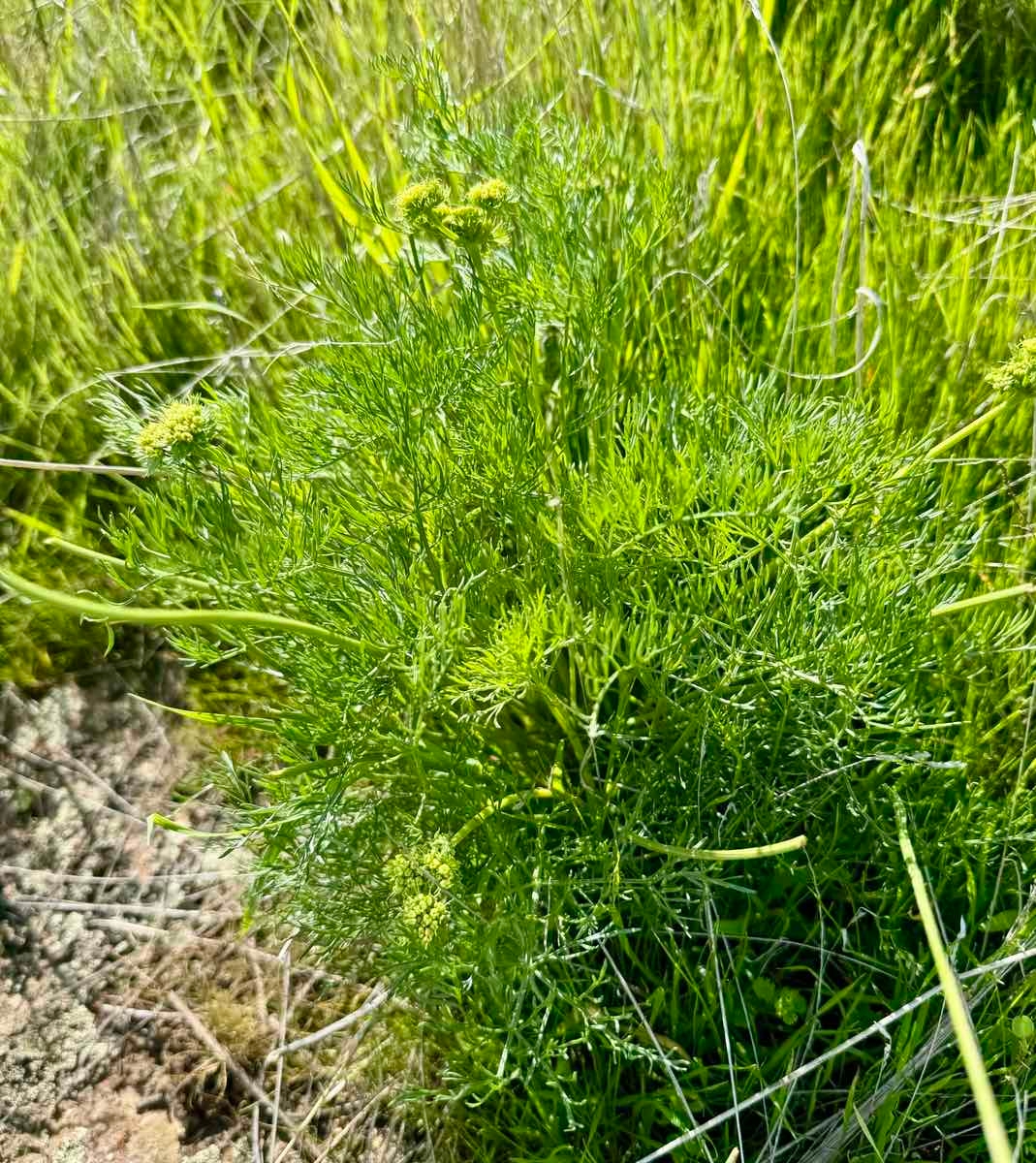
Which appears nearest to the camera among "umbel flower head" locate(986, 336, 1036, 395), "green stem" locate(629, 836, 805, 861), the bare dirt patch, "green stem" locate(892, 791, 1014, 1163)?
"green stem" locate(892, 791, 1014, 1163)

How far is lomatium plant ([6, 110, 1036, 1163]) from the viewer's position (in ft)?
3.54

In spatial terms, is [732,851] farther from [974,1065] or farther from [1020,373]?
[1020,373]

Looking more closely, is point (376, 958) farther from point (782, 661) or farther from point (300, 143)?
point (300, 143)

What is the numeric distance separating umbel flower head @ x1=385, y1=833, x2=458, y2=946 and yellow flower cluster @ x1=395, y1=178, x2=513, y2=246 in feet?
1.88

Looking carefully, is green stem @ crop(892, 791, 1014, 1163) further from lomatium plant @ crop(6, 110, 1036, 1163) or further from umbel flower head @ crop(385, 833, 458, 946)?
umbel flower head @ crop(385, 833, 458, 946)

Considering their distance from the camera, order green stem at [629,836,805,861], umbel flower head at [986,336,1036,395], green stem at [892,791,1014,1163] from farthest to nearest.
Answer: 1. umbel flower head at [986,336,1036,395]
2. green stem at [629,836,805,861]
3. green stem at [892,791,1014,1163]

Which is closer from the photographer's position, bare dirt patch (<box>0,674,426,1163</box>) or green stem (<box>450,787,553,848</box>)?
green stem (<box>450,787,553,848</box>)

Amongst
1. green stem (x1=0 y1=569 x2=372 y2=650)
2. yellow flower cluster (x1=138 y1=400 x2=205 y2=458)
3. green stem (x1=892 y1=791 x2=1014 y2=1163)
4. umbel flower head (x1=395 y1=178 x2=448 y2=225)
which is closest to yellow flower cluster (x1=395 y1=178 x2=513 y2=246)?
umbel flower head (x1=395 y1=178 x2=448 y2=225)

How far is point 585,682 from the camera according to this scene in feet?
3.70

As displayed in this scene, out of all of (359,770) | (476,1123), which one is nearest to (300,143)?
(359,770)

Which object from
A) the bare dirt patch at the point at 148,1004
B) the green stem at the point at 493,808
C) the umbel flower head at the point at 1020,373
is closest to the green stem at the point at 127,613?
the green stem at the point at 493,808

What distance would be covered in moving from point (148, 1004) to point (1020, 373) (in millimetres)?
1268

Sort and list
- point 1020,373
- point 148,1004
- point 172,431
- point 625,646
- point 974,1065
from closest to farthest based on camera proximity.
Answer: point 974,1065 → point 172,431 → point 1020,373 → point 625,646 → point 148,1004

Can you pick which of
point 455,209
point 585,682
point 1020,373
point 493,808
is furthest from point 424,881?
point 1020,373
